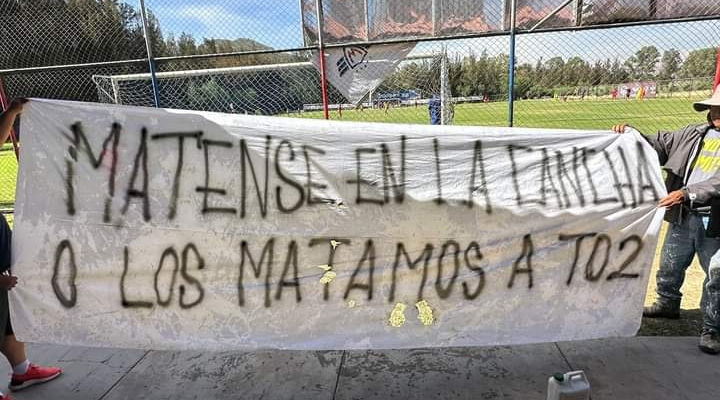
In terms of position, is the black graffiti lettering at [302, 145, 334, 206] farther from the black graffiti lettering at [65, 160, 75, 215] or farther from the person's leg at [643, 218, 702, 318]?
the person's leg at [643, 218, 702, 318]

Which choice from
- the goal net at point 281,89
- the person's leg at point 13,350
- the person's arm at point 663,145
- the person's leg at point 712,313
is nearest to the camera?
the person's leg at point 13,350

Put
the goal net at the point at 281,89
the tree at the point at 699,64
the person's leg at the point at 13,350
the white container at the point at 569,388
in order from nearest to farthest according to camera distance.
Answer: the white container at the point at 569,388 < the person's leg at the point at 13,350 < the tree at the point at 699,64 < the goal net at the point at 281,89

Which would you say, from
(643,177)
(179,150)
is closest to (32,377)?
(179,150)

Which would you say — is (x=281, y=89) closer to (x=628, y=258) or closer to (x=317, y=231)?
(x=317, y=231)

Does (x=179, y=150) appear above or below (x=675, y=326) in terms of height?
above

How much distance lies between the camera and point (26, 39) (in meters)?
6.65

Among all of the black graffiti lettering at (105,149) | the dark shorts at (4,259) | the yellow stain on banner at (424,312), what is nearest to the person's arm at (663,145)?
the yellow stain on banner at (424,312)

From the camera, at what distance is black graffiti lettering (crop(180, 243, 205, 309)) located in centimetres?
264

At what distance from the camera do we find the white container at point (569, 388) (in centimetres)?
180

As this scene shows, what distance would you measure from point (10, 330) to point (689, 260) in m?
4.38

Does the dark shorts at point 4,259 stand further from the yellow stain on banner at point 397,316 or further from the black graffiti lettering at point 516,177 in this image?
the black graffiti lettering at point 516,177

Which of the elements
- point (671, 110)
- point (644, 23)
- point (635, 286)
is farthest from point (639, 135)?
point (671, 110)

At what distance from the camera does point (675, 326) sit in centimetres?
333

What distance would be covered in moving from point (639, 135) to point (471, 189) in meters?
1.08
